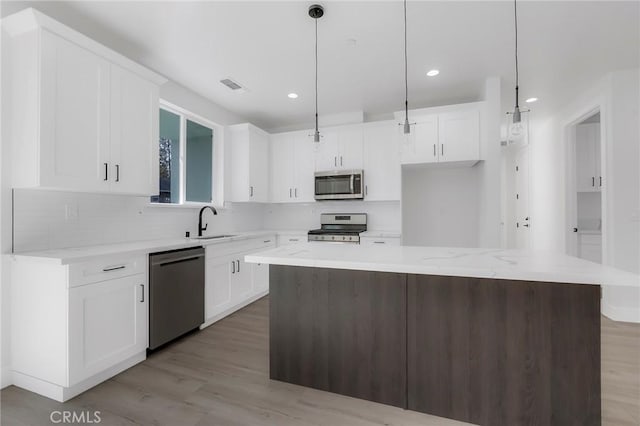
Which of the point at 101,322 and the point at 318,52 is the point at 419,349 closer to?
the point at 101,322

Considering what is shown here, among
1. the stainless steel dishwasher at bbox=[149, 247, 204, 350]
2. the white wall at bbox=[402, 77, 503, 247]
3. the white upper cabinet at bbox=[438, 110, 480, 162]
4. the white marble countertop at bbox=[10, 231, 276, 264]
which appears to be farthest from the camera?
the white wall at bbox=[402, 77, 503, 247]

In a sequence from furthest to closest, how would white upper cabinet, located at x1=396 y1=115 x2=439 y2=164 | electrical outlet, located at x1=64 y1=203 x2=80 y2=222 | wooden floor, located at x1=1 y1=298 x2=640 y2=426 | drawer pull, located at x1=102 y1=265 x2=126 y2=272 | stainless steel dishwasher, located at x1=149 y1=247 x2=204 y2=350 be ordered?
white upper cabinet, located at x1=396 y1=115 x2=439 y2=164 → stainless steel dishwasher, located at x1=149 y1=247 x2=204 y2=350 → electrical outlet, located at x1=64 y1=203 x2=80 y2=222 → drawer pull, located at x1=102 y1=265 x2=126 y2=272 → wooden floor, located at x1=1 y1=298 x2=640 y2=426

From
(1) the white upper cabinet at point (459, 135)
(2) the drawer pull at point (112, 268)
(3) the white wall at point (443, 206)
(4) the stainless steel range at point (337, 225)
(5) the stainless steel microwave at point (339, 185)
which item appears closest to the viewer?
(2) the drawer pull at point (112, 268)

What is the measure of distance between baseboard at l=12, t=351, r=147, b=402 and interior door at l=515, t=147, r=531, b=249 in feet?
22.7

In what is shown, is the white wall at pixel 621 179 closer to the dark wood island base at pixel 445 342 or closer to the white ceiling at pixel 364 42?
the white ceiling at pixel 364 42

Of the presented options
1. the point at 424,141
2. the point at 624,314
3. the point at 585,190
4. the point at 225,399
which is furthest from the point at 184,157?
the point at 585,190

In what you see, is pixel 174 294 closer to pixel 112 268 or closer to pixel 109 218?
pixel 112 268

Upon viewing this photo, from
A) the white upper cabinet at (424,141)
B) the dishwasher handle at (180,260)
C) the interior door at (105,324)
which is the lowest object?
the interior door at (105,324)

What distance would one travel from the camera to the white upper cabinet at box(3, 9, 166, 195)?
1939 mm

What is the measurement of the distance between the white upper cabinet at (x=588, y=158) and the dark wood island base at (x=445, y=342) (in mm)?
3985

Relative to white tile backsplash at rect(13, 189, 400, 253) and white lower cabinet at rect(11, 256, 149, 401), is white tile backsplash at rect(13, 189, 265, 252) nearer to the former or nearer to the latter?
white tile backsplash at rect(13, 189, 400, 253)

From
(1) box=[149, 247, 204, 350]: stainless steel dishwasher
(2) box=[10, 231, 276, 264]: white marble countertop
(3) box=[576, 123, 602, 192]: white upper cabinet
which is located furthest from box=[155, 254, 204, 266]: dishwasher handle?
(3) box=[576, 123, 602, 192]: white upper cabinet

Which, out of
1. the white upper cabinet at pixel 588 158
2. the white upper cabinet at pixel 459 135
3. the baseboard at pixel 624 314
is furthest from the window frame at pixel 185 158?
the white upper cabinet at pixel 588 158

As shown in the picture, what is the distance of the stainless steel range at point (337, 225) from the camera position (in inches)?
161
